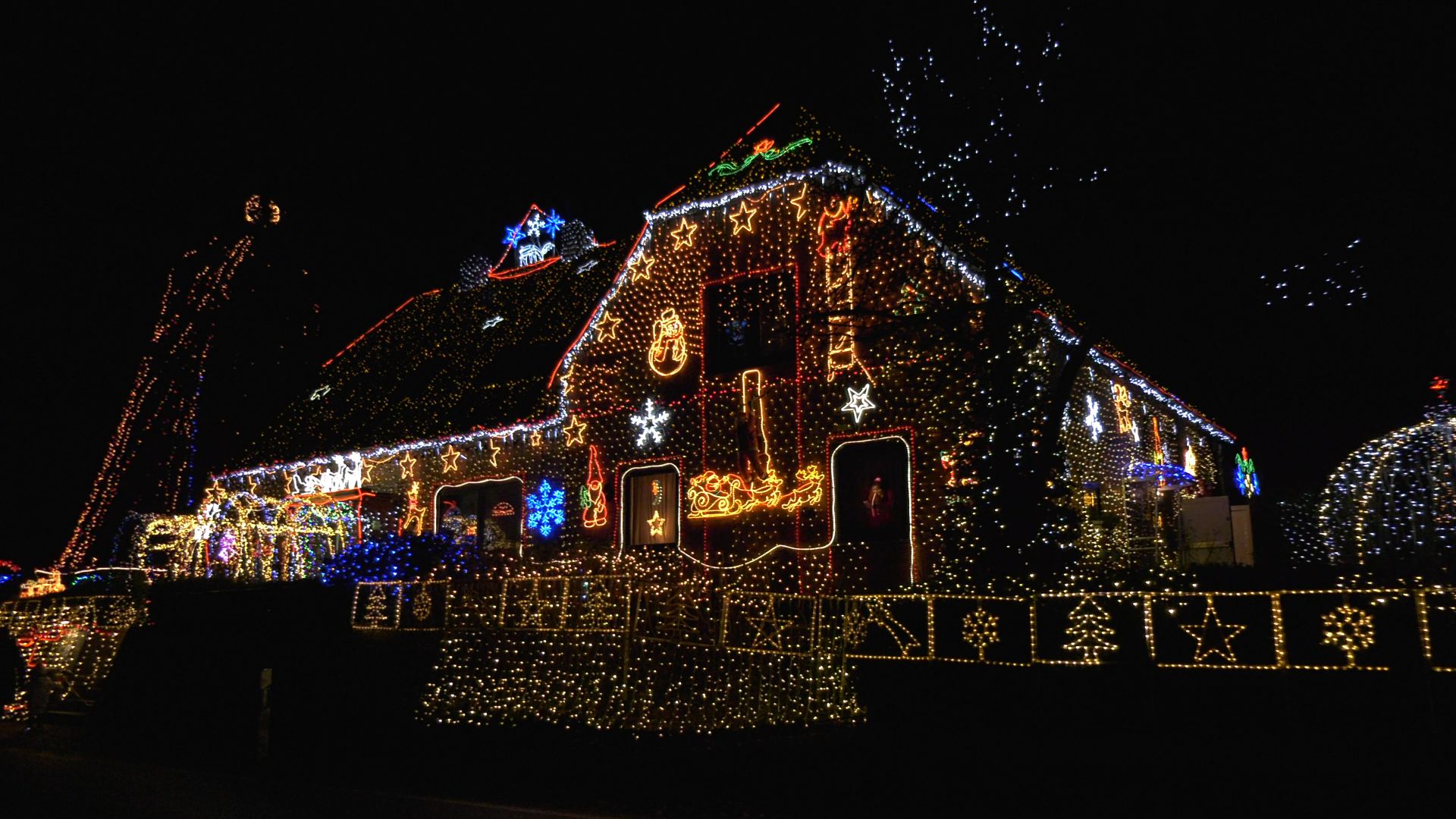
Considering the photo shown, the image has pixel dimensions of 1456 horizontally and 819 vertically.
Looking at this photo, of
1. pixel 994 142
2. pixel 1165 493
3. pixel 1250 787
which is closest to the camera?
pixel 1250 787

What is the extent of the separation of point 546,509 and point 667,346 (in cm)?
384

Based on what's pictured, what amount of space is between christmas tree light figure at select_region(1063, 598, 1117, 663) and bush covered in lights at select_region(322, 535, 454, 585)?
9564 millimetres

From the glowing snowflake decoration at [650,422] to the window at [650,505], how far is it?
1.55 feet

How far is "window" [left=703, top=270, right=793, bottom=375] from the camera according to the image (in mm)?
16641

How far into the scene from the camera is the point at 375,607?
14547 millimetres

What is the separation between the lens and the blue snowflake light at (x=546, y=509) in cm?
1852

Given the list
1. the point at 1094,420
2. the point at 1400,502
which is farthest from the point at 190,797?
the point at 1094,420

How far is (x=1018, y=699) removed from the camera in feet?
34.2

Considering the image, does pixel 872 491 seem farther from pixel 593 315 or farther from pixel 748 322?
pixel 593 315

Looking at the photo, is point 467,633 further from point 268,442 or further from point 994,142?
point 268,442

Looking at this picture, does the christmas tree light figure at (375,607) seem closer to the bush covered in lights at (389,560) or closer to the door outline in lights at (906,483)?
the bush covered in lights at (389,560)

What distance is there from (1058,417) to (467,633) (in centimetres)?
787

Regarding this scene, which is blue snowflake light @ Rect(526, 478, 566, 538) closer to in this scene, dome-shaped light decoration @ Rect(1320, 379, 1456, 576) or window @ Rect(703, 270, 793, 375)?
window @ Rect(703, 270, 793, 375)

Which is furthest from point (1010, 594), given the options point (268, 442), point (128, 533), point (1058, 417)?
point (128, 533)
